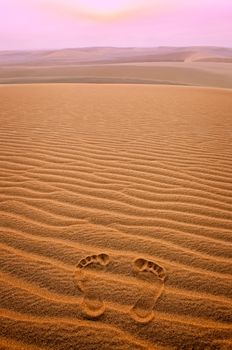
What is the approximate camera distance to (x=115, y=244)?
91.5 inches

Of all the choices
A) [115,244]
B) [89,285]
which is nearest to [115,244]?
[115,244]

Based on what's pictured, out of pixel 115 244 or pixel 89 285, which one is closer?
pixel 89 285

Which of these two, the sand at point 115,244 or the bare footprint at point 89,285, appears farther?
the bare footprint at point 89,285

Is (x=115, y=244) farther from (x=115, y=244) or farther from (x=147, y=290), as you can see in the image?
(x=147, y=290)

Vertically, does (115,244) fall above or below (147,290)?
above

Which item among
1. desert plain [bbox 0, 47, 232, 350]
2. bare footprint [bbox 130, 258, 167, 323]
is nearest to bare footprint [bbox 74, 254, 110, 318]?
desert plain [bbox 0, 47, 232, 350]

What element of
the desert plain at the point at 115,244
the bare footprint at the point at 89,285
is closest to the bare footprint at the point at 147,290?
the desert plain at the point at 115,244

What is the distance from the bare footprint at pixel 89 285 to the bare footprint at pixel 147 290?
0.20 m

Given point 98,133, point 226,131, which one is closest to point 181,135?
point 226,131

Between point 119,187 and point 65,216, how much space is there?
2.48ft

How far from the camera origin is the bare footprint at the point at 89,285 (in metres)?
1.78

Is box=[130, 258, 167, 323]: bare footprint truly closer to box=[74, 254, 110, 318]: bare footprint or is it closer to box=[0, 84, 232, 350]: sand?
box=[0, 84, 232, 350]: sand

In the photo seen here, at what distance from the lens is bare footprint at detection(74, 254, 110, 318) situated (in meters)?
1.78

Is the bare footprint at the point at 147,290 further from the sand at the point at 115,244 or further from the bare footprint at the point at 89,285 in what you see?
the bare footprint at the point at 89,285
